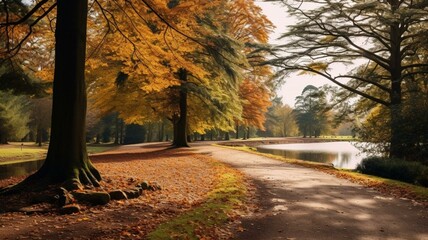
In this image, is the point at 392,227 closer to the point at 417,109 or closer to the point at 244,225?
the point at 244,225

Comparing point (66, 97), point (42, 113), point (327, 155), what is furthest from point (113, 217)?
point (42, 113)

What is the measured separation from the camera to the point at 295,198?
908 centimetres

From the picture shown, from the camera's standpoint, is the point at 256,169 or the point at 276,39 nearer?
the point at 256,169

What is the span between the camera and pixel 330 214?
7.52 metres

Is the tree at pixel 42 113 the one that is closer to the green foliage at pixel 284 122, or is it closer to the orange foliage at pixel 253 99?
the orange foliage at pixel 253 99

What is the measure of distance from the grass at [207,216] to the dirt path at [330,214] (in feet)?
1.96

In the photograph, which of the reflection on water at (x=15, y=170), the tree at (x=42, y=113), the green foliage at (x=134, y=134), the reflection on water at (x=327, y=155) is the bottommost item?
the reflection on water at (x=15, y=170)

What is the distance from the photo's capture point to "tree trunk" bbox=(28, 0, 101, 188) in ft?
27.6

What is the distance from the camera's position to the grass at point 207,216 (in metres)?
5.81

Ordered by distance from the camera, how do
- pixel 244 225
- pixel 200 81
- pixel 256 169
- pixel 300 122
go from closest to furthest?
1. pixel 244 225
2. pixel 256 169
3. pixel 200 81
4. pixel 300 122

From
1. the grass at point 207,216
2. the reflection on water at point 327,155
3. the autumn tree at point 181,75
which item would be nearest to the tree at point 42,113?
the autumn tree at point 181,75

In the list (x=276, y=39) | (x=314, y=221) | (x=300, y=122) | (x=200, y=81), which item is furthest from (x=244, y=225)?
(x=300, y=122)

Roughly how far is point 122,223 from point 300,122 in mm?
81711

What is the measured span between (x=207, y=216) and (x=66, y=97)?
471 centimetres
